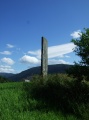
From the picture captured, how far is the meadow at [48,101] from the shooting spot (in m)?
10.7

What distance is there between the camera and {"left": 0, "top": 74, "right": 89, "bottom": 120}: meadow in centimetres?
1073

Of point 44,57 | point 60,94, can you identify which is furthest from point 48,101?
point 44,57

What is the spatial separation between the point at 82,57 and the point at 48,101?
2.45 metres

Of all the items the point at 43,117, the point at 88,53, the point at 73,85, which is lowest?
the point at 43,117

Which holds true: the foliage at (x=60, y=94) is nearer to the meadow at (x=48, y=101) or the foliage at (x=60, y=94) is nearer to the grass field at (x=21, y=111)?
the meadow at (x=48, y=101)

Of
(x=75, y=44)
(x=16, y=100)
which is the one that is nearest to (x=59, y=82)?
(x=75, y=44)

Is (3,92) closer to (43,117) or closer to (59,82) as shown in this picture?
(59,82)

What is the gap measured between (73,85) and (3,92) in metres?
3.06

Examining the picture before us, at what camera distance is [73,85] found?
14031 mm

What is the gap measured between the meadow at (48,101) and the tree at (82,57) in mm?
572

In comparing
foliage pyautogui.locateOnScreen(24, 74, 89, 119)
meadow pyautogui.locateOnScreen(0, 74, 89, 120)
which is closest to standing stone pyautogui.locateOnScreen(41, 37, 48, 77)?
foliage pyautogui.locateOnScreen(24, 74, 89, 119)

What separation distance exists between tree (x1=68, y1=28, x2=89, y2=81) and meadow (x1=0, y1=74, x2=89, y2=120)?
572mm

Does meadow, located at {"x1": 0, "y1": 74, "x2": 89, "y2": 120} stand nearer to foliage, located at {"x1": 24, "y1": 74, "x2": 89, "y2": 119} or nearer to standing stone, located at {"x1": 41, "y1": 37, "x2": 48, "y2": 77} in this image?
foliage, located at {"x1": 24, "y1": 74, "x2": 89, "y2": 119}

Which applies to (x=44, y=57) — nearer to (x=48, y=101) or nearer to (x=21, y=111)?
(x=48, y=101)
